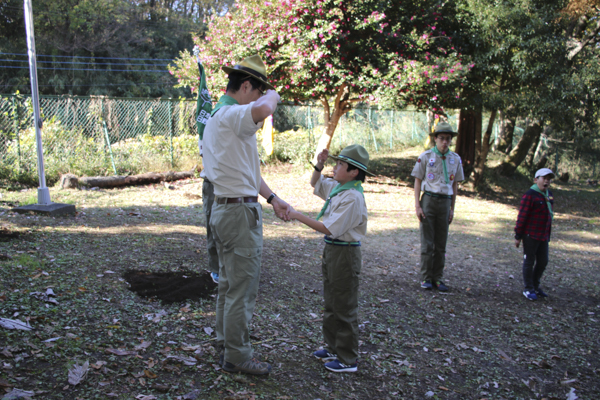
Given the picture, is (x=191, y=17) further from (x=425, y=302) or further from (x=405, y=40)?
(x=425, y=302)

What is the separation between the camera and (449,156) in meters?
5.94

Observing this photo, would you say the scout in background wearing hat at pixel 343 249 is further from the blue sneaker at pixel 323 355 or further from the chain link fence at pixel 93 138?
the chain link fence at pixel 93 138

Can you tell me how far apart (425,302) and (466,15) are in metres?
10.5

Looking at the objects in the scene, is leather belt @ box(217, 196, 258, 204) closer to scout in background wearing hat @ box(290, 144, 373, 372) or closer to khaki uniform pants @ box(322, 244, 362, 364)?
scout in background wearing hat @ box(290, 144, 373, 372)

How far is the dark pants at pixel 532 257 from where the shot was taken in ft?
19.2

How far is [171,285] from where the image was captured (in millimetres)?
4719

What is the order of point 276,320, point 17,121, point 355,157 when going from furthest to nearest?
point 17,121 → point 276,320 → point 355,157

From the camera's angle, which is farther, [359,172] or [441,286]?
[441,286]

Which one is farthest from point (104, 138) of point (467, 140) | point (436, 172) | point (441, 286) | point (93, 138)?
point (467, 140)

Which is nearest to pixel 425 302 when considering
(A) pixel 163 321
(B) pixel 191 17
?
(A) pixel 163 321

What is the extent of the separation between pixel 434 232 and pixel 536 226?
4.19 ft

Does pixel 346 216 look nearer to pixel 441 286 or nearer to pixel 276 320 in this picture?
pixel 276 320

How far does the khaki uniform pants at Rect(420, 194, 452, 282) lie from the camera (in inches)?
232

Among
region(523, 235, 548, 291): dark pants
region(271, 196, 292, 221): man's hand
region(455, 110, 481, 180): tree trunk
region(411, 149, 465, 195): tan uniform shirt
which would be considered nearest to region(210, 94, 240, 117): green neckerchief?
region(271, 196, 292, 221): man's hand
